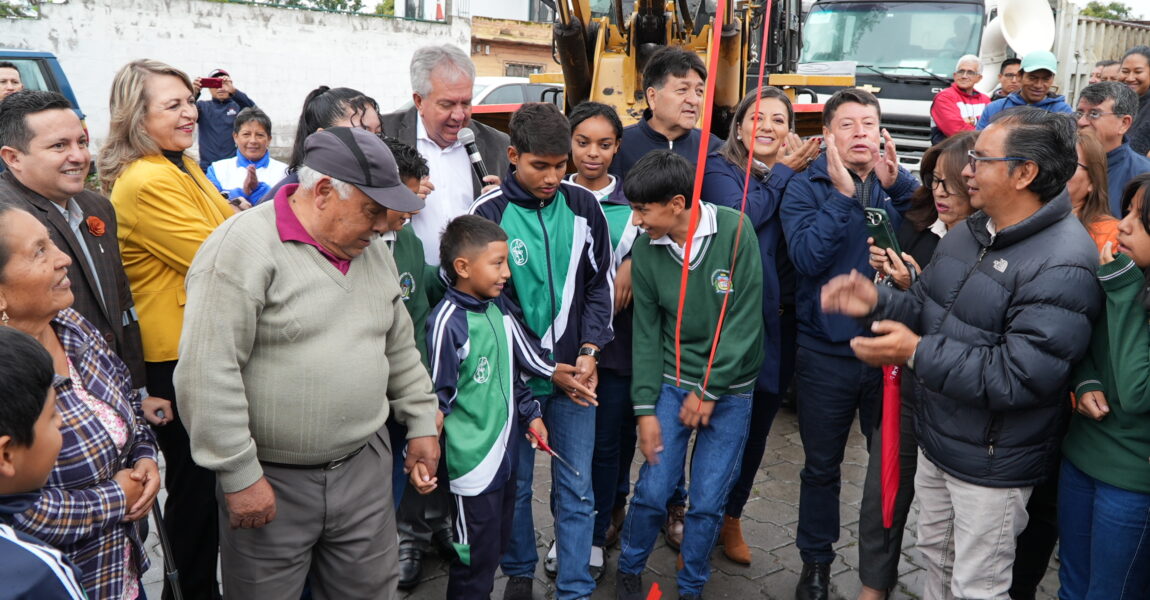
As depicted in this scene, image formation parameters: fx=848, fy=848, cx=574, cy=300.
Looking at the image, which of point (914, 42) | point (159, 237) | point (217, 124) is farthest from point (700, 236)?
point (914, 42)

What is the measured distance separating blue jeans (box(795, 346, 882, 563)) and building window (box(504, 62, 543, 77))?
2374 centimetres

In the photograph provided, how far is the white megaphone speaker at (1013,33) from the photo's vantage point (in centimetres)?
1103

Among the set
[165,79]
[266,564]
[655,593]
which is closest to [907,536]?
[655,593]

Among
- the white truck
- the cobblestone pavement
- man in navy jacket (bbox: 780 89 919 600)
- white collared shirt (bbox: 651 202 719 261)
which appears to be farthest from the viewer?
the white truck

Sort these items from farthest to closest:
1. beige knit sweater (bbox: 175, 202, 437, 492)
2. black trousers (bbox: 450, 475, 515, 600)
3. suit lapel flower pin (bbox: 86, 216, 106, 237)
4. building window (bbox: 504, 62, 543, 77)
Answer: building window (bbox: 504, 62, 543, 77)
black trousers (bbox: 450, 475, 515, 600)
suit lapel flower pin (bbox: 86, 216, 106, 237)
beige knit sweater (bbox: 175, 202, 437, 492)

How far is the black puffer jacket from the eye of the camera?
259 centimetres

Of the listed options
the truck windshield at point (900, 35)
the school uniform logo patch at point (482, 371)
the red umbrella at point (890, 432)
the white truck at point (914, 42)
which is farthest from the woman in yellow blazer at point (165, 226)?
the truck windshield at point (900, 35)

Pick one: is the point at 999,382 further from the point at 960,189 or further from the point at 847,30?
the point at 847,30

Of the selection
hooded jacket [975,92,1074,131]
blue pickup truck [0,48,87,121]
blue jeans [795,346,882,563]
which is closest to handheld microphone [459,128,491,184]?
blue jeans [795,346,882,563]

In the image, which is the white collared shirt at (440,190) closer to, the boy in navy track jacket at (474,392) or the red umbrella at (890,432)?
the boy in navy track jacket at (474,392)

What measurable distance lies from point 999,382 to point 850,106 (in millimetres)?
1545

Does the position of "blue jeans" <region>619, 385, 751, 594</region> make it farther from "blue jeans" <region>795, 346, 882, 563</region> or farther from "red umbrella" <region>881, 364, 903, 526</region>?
"red umbrella" <region>881, 364, 903, 526</region>

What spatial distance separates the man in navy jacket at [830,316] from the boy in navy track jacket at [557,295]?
0.87 metres

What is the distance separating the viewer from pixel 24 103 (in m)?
2.79
